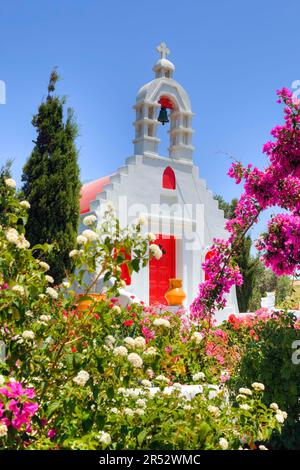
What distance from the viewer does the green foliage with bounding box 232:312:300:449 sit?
4.31m

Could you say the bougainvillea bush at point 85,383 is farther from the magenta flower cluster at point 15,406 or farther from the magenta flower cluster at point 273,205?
the magenta flower cluster at point 273,205

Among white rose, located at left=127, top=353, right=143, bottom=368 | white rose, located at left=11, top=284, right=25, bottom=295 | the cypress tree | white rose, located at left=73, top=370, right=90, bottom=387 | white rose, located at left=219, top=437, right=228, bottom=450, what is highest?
the cypress tree

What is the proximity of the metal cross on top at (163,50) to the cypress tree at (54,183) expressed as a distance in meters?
4.22

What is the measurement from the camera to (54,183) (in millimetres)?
12727

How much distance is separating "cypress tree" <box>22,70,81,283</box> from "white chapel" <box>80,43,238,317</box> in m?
1.19

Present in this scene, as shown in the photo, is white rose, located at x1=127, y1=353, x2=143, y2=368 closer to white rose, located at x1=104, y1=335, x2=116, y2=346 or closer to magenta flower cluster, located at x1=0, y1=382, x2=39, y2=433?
white rose, located at x1=104, y1=335, x2=116, y2=346

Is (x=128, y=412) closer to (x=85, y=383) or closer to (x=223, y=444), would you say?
(x=85, y=383)

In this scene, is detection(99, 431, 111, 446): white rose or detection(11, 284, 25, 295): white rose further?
detection(11, 284, 25, 295): white rose

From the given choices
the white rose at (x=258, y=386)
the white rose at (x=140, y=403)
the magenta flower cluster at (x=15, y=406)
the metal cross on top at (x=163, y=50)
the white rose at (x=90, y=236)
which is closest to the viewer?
the magenta flower cluster at (x=15, y=406)

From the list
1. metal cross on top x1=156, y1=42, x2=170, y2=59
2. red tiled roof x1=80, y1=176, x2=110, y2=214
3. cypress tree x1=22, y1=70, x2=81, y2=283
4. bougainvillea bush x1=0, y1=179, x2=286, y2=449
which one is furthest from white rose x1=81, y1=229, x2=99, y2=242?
metal cross on top x1=156, y1=42, x2=170, y2=59

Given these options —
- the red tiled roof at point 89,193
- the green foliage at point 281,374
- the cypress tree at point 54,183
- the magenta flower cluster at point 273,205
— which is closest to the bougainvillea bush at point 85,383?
the green foliage at point 281,374

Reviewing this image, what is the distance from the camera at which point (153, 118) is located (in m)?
14.8

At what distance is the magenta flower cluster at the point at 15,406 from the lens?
262cm

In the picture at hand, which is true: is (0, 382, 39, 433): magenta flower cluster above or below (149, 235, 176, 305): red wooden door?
below
